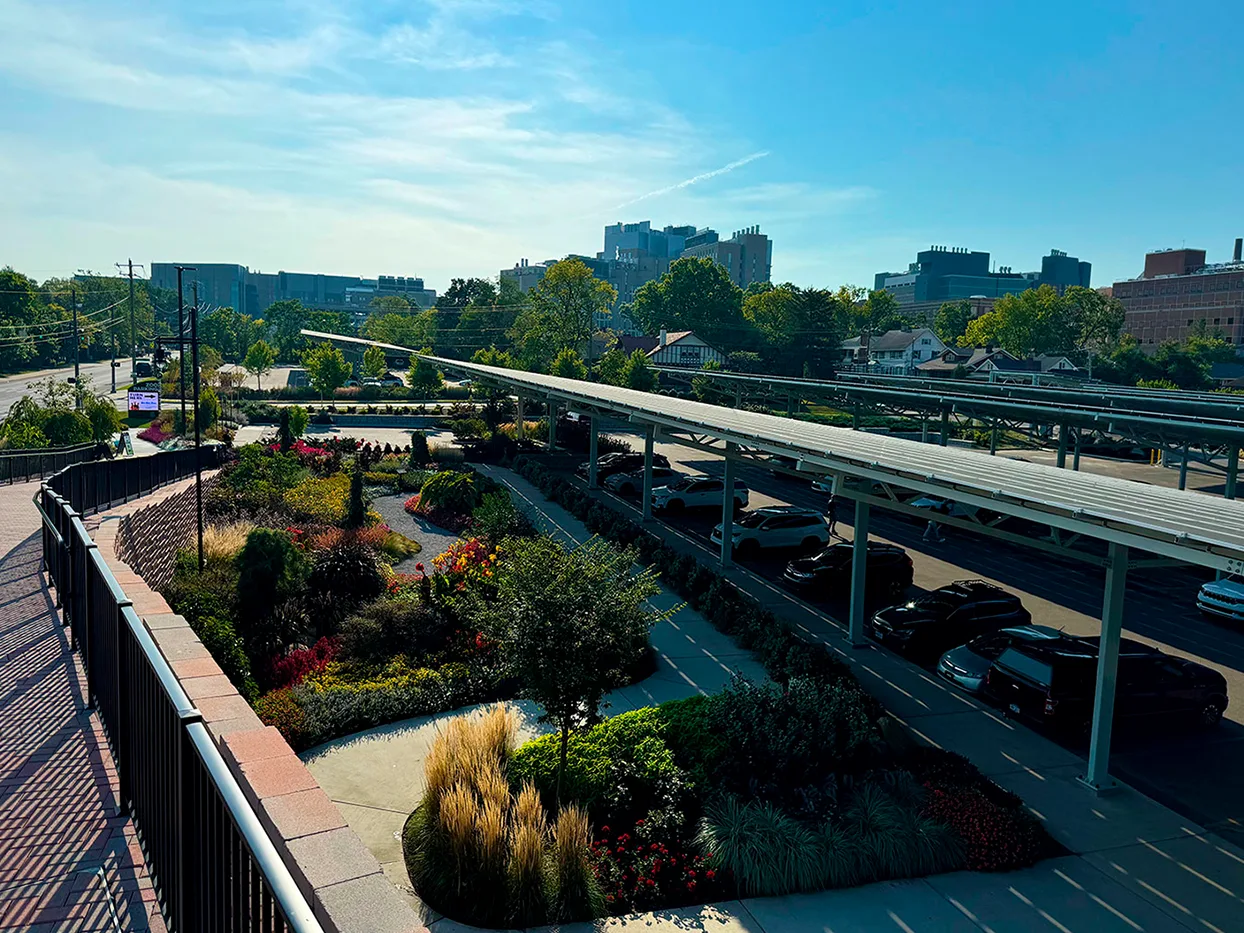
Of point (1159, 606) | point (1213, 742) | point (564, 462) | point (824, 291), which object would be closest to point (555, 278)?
point (824, 291)

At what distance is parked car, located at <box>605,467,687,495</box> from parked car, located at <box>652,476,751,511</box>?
665mm

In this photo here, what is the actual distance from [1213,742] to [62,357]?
12411 cm

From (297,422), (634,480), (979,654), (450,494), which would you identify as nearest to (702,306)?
(297,422)

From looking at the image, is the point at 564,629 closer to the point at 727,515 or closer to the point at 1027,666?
the point at 1027,666

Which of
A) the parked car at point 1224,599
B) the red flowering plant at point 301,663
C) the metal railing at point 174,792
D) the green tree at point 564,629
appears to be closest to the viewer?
the metal railing at point 174,792

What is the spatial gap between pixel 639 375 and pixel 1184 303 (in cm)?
11167

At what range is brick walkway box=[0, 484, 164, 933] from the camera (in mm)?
4336

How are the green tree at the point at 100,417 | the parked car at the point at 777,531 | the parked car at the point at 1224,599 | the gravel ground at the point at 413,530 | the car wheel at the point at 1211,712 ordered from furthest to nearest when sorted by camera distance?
the green tree at the point at 100,417
the parked car at the point at 777,531
the gravel ground at the point at 413,530
the parked car at the point at 1224,599
the car wheel at the point at 1211,712

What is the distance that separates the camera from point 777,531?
25.0m

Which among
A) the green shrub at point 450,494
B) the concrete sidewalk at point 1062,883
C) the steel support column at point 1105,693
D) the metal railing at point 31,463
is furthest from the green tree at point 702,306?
the steel support column at point 1105,693

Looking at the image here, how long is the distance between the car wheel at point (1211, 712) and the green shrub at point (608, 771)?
9.27m

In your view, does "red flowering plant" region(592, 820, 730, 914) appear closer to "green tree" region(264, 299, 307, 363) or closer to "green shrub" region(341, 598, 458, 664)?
"green shrub" region(341, 598, 458, 664)

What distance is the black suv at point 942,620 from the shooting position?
16884mm

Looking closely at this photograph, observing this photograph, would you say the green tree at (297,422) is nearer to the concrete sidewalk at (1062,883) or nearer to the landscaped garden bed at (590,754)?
the landscaped garden bed at (590,754)
